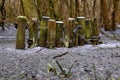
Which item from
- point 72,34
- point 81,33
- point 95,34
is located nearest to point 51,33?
point 72,34

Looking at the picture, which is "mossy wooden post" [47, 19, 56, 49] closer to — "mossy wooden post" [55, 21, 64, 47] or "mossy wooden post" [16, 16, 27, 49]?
"mossy wooden post" [55, 21, 64, 47]

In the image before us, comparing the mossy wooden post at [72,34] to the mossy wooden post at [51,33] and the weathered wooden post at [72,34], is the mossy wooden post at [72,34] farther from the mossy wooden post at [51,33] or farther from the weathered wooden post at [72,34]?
the mossy wooden post at [51,33]

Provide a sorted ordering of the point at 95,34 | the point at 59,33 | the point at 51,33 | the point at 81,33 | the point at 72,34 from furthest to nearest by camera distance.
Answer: the point at 95,34 < the point at 81,33 < the point at 72,34 < the point at 59,33 < the point at 51,33

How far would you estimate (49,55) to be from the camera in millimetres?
4195

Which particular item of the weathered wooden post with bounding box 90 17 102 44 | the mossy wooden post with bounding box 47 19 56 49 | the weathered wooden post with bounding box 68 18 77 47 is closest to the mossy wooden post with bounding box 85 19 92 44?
the weathered wooden post with bounding box 90 17 102 44

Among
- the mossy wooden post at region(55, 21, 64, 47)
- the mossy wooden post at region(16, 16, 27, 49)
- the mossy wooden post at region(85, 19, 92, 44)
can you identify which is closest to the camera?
the mossy wooden post at region(16, 16, 27, 49)

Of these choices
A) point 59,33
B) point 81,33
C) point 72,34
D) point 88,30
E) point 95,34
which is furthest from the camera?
point 95,34

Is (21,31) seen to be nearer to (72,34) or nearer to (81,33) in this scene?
(72,34)

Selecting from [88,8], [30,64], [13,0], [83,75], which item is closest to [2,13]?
[13,0]

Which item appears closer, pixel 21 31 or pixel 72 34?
pixel 21 31

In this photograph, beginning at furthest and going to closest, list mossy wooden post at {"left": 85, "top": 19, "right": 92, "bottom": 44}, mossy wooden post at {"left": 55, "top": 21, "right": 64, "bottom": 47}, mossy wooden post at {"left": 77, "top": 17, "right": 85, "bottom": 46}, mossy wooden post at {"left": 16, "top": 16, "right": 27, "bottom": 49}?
mossy wooden post at {"left": 85, "top": 19, "right": 92, "bottom": 44}
mossy wooden post at {"left": 77, "top": 17, "right": 85, "bottom": 46}
mossy wooden post at {"left": 55, "top": 21, "right": 64, "bottom": 47}
mossy wooden post at {"left": 16, "top": 16, "right": 27, "bottom": 49}

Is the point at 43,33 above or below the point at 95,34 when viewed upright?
above

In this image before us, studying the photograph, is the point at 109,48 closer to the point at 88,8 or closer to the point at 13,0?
the point at 88,8

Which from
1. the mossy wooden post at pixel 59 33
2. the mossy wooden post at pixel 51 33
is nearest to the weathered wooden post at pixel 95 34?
the mossy wooden post at pixel 59 33
